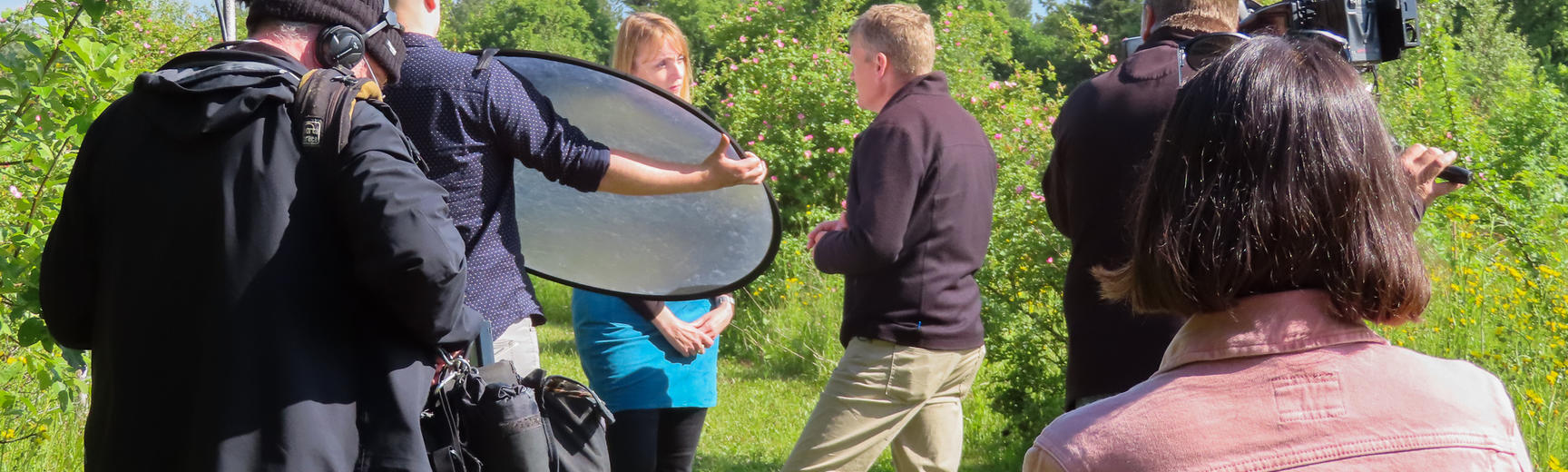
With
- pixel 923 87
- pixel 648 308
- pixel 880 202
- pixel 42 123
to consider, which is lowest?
pixel 648 308

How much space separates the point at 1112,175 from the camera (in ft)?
9.32

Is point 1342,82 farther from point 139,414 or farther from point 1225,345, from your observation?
point 139,414

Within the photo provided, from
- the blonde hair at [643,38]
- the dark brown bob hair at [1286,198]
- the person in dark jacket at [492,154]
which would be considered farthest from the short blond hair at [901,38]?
the dark brown bob hair at [1286,198]

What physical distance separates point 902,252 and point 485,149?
1.52m

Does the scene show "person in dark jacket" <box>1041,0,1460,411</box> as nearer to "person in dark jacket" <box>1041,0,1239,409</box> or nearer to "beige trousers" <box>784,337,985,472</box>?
"person in dark jacket" <box>1041,0,1239,409</box>

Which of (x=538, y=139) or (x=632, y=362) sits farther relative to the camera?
(x=632, y=362)

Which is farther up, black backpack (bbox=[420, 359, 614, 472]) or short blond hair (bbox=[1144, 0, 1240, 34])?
short blond hair (bbox=[1144, 0, 1240, 34])

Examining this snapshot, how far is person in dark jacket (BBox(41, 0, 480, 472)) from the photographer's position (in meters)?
1.75

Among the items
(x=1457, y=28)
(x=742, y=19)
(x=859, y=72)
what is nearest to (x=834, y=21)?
(x=742, y=19)

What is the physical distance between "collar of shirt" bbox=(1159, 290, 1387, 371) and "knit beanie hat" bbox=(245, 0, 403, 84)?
1417 mm

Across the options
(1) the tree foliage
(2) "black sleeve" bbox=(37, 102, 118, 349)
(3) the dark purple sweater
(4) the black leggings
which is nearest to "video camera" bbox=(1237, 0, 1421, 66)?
(3) the dark purple sweater

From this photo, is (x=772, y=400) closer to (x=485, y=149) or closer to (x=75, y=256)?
(x=485, y=149)

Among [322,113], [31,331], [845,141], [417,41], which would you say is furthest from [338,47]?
[845,141]

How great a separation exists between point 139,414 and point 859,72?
2.45 meters
